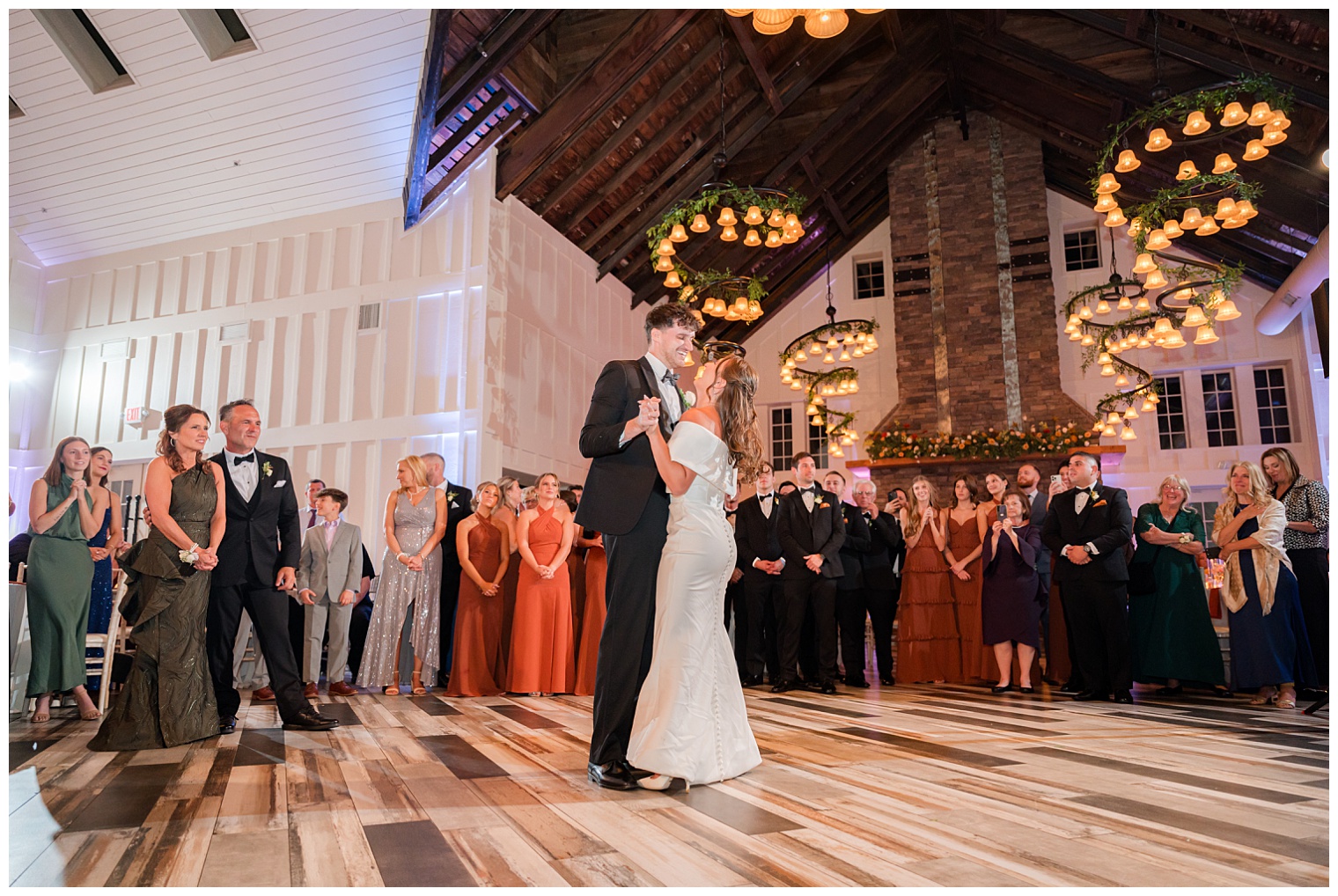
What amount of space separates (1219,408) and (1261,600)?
995cm

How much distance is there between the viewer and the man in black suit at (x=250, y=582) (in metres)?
3.52

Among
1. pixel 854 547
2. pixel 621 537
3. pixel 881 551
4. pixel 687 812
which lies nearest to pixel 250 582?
pixel 621 537

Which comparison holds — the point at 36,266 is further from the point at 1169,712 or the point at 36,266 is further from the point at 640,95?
the point at 1169,712

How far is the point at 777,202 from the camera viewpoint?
26.3 feet

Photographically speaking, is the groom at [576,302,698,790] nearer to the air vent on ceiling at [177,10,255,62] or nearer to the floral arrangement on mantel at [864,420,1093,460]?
the air vent on ceiling at [177,10,255,62]

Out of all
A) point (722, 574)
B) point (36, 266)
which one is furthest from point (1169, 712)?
point (36, 266)

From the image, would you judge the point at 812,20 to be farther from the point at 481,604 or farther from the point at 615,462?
the point at 481,604

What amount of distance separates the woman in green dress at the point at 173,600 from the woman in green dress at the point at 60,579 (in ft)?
3.90

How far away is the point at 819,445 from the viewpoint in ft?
49.3

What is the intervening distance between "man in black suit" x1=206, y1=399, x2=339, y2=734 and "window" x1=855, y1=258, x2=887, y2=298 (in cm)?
1308

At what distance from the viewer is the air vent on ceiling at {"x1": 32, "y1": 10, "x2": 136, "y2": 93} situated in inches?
320

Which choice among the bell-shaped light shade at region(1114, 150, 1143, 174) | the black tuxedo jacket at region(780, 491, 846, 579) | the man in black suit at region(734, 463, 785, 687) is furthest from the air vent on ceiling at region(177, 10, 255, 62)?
the bell-shaped light shade at region(1114, 150, 1143, 174)

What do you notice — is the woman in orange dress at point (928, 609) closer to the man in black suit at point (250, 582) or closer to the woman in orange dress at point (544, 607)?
the woman in orange dress at point (544, 607)

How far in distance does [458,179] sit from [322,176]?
60.5 inches
